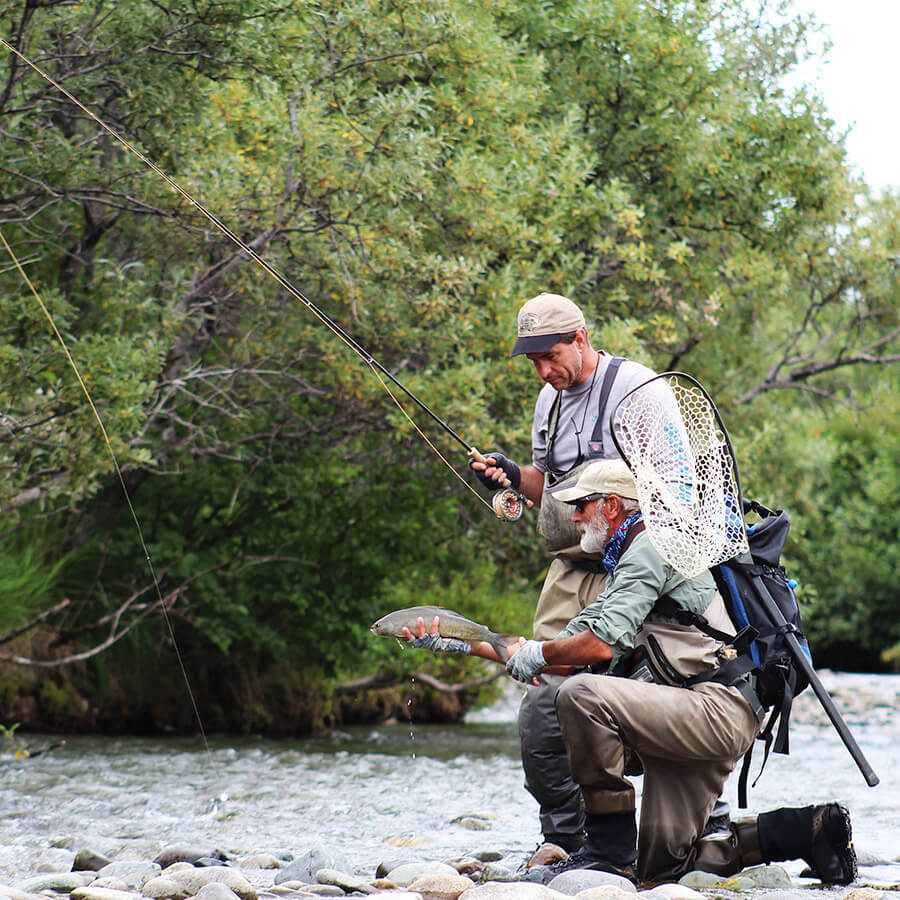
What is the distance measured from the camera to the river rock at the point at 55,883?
3962 mm

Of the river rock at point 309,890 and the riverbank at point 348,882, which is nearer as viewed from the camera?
the riverbank at point 348,882

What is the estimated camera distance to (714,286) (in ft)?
33.8

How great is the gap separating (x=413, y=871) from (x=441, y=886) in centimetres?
31

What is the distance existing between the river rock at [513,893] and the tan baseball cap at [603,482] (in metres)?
1.21

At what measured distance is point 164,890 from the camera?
3840 millimetres

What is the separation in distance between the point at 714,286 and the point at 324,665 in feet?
14.3

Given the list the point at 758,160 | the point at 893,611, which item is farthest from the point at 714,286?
the point at 893,611

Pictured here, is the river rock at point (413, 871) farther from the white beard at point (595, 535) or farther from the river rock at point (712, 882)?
the white beard at point (595, 535)

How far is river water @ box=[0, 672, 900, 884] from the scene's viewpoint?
212 inches

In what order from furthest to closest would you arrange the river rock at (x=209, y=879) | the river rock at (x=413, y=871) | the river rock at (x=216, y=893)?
1. the river rock at (x=413, y=871)
2. the river rock at (x=209, y=879)
3. the river rock at (x=216, y=893)

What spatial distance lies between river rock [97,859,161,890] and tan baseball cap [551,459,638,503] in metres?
1.82

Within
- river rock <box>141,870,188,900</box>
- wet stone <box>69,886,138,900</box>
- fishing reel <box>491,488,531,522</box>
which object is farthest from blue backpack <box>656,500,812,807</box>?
wet stone <box>69,886,138,900</box>

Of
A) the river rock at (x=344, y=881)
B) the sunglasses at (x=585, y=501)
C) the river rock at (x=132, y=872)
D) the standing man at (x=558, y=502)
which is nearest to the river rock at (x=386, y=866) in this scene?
the river rock at (x=344, y=881)

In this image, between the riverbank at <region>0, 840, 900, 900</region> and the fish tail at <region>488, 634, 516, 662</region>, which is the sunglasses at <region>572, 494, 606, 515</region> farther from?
the riverbank at <region>0, 840, 900, 900</region>
